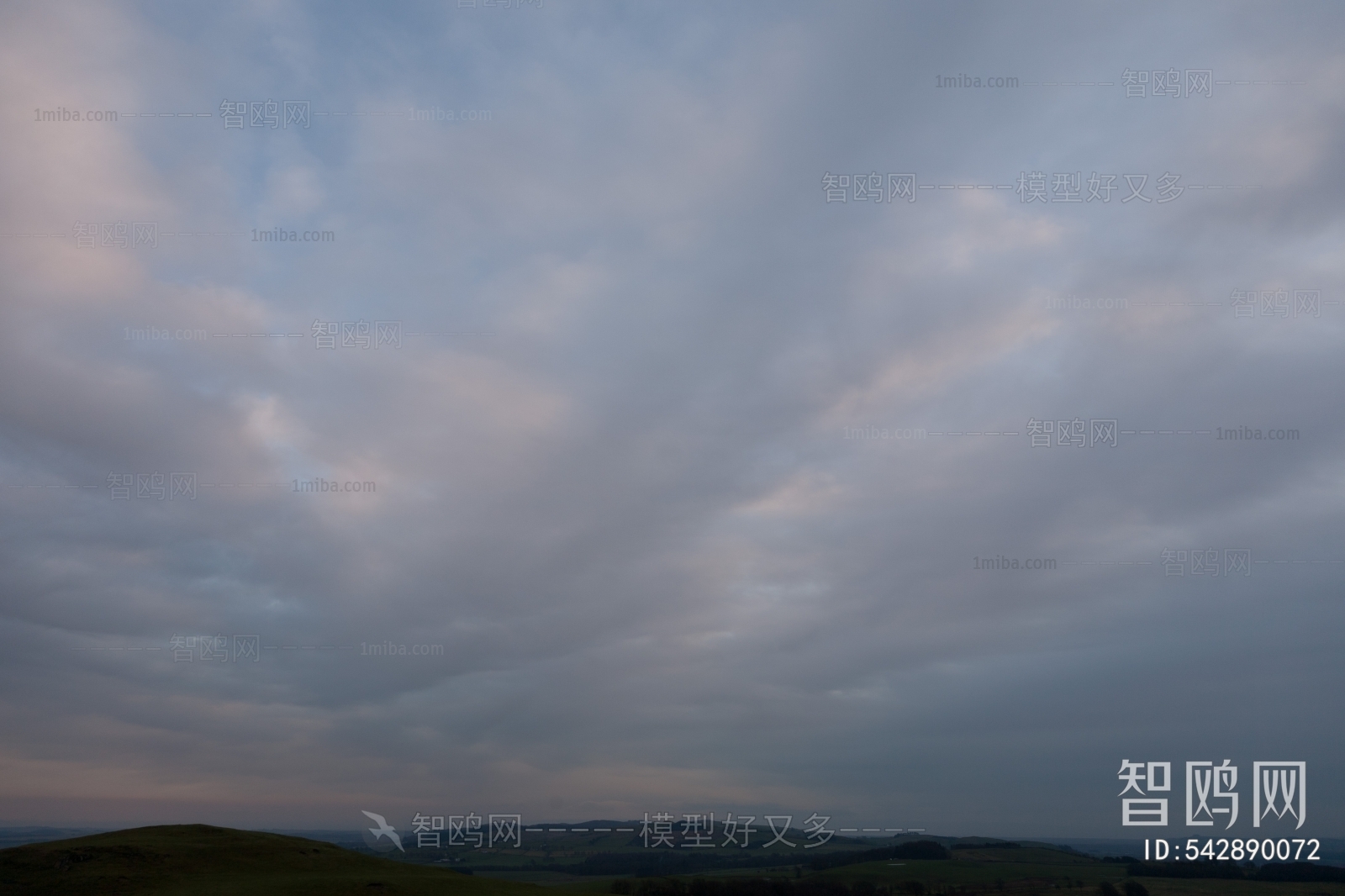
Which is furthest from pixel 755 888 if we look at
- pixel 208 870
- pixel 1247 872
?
pixel 208 870

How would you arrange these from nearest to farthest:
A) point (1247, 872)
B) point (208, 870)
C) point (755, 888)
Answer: point (208, 870) → point (755, 888) → point (1247, 872)

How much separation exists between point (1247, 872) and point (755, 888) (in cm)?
10682

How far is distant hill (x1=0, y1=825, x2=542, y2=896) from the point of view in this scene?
62.4m

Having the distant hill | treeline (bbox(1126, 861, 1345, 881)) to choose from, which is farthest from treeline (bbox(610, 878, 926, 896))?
the distant hill

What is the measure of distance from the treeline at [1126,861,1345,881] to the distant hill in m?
159

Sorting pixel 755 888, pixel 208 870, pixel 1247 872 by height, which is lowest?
pixel 1247 872

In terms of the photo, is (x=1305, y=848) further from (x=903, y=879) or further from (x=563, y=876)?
(x=563, y=876)

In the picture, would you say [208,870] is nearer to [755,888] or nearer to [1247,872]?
[755,888]

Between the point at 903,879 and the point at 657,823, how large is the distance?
101m

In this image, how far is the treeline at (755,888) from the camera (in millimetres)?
142250

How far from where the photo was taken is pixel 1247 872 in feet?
572

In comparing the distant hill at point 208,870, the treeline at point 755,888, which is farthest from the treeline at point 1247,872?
the distant hill at point 208,870

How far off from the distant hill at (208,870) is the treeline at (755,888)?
224 feet

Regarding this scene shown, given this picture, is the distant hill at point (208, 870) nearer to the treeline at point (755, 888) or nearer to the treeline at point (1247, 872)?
the treeline at point (755, 888)
